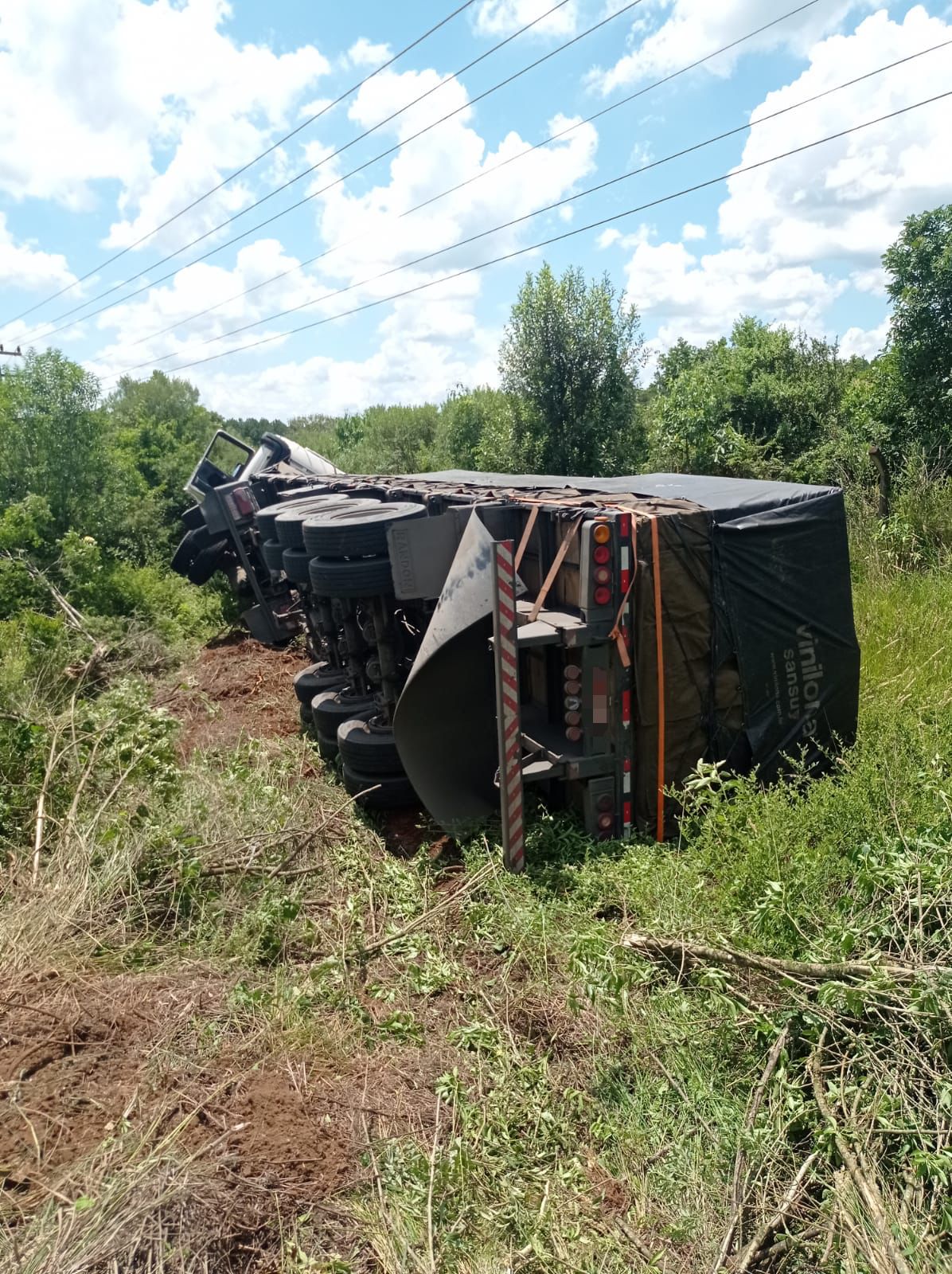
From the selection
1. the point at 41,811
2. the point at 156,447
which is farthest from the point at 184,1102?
the point at 156,447

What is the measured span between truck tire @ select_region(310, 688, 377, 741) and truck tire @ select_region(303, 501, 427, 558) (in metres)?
→ 1.33

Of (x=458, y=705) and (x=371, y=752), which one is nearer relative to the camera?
(x=458, y=705)

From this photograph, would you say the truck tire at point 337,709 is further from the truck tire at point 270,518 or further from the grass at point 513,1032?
the truck tire at point 270,518

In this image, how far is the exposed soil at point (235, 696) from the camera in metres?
7.93

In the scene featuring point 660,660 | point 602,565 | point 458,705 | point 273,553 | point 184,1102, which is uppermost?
point 602,565

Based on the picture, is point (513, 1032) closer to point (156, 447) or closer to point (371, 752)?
point (371, 752)

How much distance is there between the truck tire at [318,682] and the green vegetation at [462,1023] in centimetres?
76

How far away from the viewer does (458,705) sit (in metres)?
5.20

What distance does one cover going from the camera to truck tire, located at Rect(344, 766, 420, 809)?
568 cm

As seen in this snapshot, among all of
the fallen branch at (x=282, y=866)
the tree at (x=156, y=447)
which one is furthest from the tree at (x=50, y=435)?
the fallen branch at (x=282, y=866)

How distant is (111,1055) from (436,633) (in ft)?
8.21

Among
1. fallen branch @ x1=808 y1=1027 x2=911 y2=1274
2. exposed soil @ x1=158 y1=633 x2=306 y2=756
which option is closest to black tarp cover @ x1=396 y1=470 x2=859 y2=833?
fallen branch @ x1=808 y1=1027 x2=911 y2=1274

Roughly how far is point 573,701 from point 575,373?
15.2 meters

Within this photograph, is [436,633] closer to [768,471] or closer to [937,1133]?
[937,1133]
